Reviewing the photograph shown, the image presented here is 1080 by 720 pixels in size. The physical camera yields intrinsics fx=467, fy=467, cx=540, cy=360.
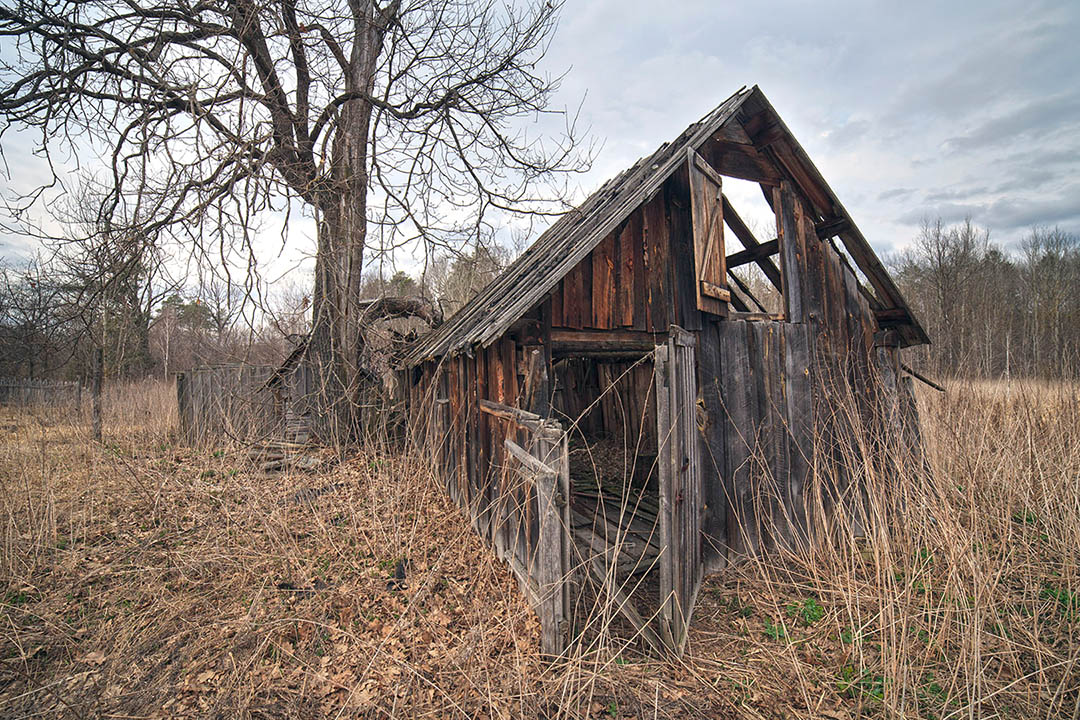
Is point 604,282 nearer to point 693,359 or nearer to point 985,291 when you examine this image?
point 693,359

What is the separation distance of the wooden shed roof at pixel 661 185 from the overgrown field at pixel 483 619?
180 centimetres

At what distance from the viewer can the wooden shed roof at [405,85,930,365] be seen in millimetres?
4242

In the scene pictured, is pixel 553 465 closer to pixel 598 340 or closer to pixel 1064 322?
pixel 598 340

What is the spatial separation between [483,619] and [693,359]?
114 inches

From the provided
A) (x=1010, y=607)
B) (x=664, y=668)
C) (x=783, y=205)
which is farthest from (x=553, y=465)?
(x=783, y=205)

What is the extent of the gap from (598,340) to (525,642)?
9.78 ft

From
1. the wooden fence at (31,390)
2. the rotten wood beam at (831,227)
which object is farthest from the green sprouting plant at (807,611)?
the wooden fence at (31,390)

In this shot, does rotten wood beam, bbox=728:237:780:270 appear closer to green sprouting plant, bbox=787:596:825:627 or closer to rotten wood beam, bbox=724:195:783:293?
rotten wood beam, bbox=724:195:783:293

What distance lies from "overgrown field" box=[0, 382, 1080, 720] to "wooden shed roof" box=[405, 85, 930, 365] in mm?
1795

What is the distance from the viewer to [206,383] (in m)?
12.9

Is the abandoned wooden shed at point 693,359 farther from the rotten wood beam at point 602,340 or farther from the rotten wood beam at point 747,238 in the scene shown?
the rotten wood beam at point 747,238

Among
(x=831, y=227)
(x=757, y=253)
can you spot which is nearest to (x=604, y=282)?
(x=757, y=253)

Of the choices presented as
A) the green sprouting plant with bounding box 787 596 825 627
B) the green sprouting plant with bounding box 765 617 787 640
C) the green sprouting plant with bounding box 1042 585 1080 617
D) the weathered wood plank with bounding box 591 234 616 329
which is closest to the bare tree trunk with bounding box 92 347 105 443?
the weathered wood plank with bounding box 591 234 616 329

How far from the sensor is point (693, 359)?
169 inches
